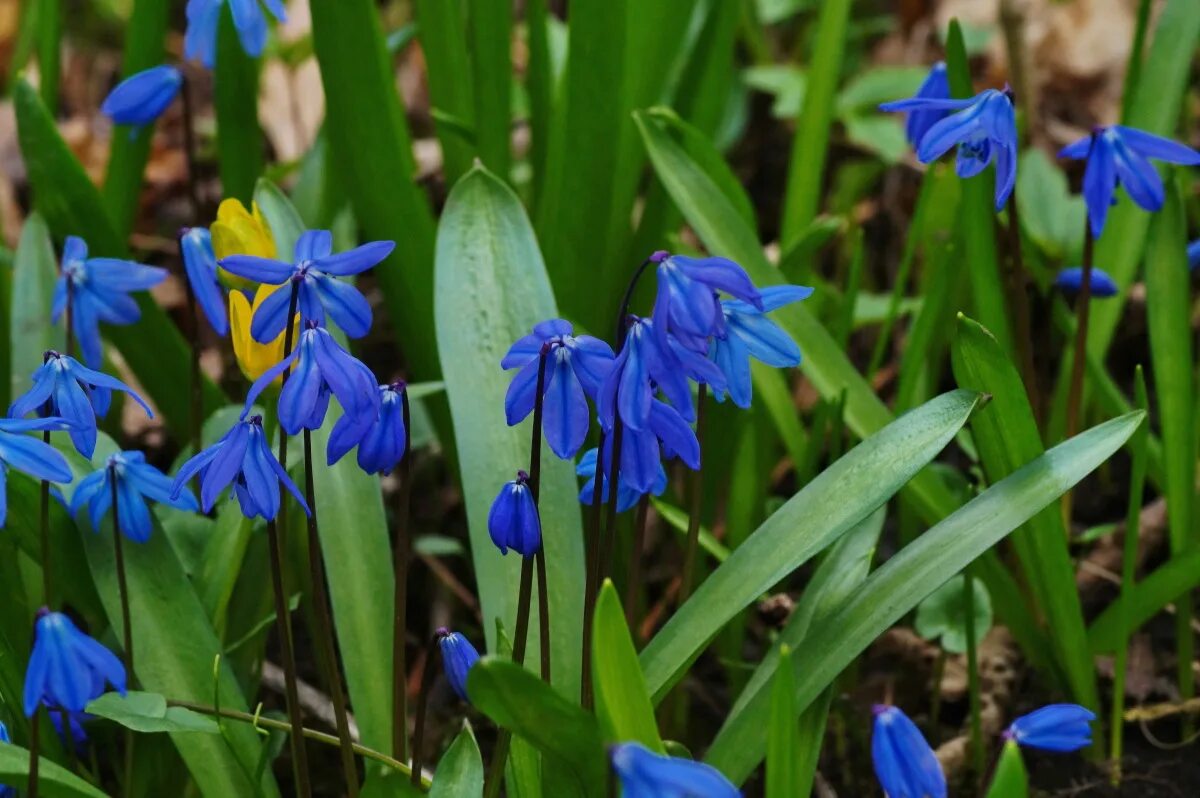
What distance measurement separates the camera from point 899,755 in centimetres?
131

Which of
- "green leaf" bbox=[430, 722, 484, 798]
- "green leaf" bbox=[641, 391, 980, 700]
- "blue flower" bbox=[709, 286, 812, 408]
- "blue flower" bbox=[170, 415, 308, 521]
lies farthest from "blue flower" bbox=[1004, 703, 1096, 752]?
"blue flower" bbox=[170, 415, 308, 521]

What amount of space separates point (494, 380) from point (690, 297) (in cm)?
75

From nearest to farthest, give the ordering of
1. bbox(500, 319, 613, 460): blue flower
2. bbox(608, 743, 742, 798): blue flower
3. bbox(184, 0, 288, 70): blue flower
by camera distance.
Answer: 1. bbox(608, 743, 742, 798): blue flower
2. bbox(500, 319, 613, 460): blue flower
3. bbox(184, 0, 288, 70): blue flower

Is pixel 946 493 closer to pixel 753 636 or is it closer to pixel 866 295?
pixel 753 636

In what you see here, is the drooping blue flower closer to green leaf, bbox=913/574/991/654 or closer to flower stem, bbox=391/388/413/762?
flower stem, bbox=391/388/413/762

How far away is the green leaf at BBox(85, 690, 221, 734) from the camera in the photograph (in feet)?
5.12

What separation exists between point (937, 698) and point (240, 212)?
4.44ft

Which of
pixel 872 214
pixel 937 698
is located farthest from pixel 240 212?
pixel 872 214

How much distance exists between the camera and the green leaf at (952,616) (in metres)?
2.07

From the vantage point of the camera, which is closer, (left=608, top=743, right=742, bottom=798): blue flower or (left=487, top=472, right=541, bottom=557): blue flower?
(left=608, top=743, right=742, bottom=798): blue flower

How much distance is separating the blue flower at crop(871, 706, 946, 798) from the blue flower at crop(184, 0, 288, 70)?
1418 millimetres

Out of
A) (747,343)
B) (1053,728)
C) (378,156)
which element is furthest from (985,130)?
(378,156)

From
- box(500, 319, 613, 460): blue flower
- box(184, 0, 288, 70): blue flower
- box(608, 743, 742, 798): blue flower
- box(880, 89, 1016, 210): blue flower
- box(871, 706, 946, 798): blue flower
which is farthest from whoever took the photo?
box(184, 0, 288, 70): blue flower

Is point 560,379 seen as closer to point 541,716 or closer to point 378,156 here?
point 541,716
